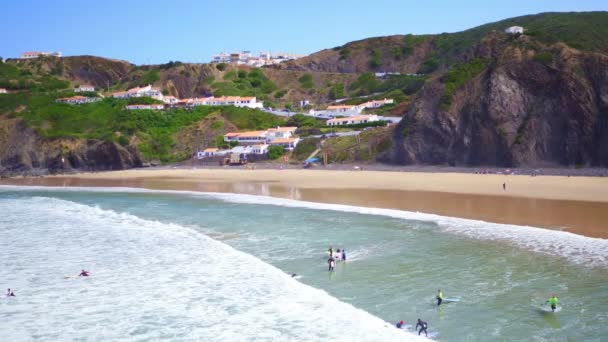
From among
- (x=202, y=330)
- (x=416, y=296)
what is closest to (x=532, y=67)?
(x=416, y=296)

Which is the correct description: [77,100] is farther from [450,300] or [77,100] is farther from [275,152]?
[450,300]

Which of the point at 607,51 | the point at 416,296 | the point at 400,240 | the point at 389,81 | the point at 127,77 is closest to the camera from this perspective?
the point at 416,296

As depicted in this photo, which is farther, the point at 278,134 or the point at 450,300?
the point at 278,134

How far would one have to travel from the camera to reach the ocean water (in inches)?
537

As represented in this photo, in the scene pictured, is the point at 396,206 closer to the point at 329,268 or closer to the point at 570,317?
the point at 329,268

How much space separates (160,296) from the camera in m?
16.6

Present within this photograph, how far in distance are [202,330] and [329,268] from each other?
5.78 metres

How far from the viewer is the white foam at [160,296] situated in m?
13.7

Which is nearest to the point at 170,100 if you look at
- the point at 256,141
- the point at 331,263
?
the point at 256,141

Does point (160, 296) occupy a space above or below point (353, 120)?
below

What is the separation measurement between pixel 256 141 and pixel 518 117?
31303mm

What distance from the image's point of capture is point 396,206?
3200 centimetres

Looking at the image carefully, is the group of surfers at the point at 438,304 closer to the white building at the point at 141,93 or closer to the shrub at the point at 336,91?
the shrub at the point at 336,91

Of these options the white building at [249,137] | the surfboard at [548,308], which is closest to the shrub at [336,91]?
the white building at [249,137]
